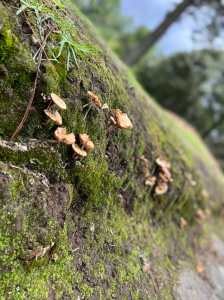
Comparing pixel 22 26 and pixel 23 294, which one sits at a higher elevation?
pixel 22 26

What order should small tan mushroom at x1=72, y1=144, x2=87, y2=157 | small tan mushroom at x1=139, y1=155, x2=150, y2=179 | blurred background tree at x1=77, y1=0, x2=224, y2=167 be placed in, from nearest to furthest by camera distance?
small tan mushroom at x1=72, y1=144, x2=87, y2=157, small tan mushroom at x1=139, y1=155, x2=150, y2=179, blurred background tree at x1=77, y1=0, x2=224, y2=167

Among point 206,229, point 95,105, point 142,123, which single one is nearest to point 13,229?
point 95,105

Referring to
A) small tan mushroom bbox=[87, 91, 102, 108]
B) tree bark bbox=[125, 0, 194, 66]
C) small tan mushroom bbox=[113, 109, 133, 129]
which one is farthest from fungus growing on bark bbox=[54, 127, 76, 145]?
tree bark bbox=[125, 0, 194, 66]

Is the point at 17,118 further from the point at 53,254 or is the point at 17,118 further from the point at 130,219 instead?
the point at 130,219

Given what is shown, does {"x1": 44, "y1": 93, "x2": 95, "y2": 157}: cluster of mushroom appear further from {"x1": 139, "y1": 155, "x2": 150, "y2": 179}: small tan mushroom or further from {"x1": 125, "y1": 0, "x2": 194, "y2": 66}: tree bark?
{"x1": 125, "y1": 0, "x2": 194, "y2": 66}: tree bark

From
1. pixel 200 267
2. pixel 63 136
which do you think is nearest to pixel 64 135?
pixel 63 136

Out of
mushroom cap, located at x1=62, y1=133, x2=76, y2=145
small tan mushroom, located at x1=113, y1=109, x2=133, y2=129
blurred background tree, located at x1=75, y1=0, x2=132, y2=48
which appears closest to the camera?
mushroom cap, located at x1=62, y1=133, x2=76, y2=145

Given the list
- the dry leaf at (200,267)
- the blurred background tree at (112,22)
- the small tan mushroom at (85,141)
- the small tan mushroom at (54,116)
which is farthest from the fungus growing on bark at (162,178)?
the blurred background tree at (112,22)

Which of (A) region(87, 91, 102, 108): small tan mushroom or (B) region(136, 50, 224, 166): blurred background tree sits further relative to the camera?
(B) region(136, 50, 224, 166): blurred background tree
